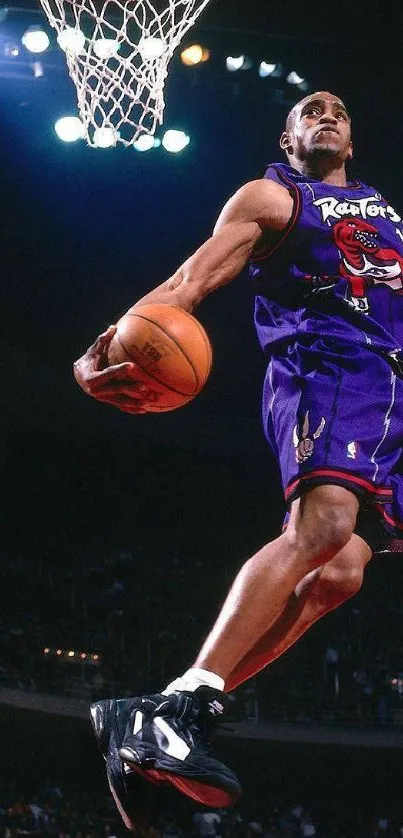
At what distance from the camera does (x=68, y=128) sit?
10.4 m

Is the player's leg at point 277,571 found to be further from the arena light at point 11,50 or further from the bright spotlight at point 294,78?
the arena light at point 11,50

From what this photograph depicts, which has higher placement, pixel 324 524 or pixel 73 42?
pixel 73 42

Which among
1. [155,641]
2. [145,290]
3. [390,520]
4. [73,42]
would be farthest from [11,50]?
[390,520]

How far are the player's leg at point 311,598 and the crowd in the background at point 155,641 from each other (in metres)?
8.95

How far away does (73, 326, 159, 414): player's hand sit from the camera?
3.07 m

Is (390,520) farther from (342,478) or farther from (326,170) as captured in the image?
(326,170)

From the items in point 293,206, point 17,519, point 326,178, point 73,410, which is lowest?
point 293,206

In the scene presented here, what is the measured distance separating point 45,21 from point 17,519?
24.5 ft

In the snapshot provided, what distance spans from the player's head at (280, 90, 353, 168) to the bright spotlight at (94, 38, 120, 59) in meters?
3.14

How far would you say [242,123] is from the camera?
36.0 ft

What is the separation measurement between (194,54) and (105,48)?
9.29 feet

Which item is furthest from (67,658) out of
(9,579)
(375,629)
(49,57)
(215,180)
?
(49,57)

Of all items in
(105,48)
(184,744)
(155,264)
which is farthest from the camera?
(155,264)

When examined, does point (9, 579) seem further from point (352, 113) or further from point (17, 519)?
point (352, 113)
